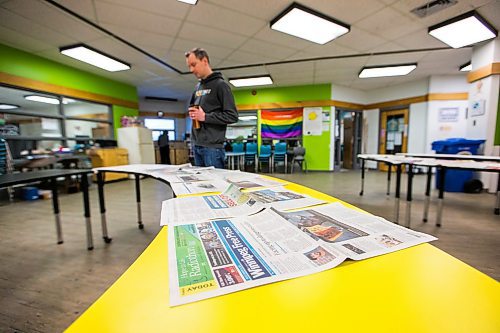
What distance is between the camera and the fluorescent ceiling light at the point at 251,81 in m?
5.89

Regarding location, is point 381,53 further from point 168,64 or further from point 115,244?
point 115,244

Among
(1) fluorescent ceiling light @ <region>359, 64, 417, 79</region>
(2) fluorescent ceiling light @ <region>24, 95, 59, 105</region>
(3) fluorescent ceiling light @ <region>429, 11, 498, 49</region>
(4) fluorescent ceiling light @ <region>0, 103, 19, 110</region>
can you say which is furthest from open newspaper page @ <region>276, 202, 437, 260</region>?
(2) fluorescent ceiling light @ <region>24, 95, 59, 105</region>

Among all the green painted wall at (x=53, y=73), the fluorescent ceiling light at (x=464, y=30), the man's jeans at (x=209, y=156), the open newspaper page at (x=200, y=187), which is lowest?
the open newspaper page at (x=200, y=187)

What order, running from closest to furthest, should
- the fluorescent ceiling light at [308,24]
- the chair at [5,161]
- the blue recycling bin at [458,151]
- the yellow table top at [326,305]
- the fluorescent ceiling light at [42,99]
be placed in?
the yellow table top at [326,305]
the fluorescent ceiling light at [308,24]
the chair at [5,161]
the blue recycling bin at [458,151]
the fluorescent ceiling light at [42,99]

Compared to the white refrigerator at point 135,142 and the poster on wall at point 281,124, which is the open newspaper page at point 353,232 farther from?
the poster on wall at point 281,124

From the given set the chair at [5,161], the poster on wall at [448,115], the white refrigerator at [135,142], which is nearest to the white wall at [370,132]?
the poster on wall at [448,115]

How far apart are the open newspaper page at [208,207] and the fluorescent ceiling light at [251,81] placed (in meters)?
5.49

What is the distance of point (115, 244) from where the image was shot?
1967 mm

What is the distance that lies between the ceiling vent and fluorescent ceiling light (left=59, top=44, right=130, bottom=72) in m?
5.09

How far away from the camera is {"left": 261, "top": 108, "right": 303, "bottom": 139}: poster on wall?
267 inches

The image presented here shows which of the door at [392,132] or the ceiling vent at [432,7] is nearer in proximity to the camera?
the ceiling vent at [432,7]

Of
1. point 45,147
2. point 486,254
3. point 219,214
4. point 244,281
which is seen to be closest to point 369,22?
point 486,254

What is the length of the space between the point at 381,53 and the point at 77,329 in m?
5.41

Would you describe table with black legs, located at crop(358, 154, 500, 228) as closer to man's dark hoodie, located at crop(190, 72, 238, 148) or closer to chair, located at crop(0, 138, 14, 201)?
man's dark hoodie, located at crop(190, 72, 238, 148)
